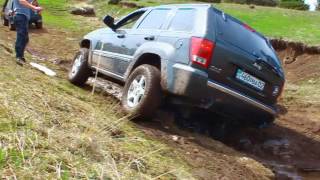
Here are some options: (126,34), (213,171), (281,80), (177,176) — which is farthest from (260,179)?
(126,34)

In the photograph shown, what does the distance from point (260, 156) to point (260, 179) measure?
1.88m

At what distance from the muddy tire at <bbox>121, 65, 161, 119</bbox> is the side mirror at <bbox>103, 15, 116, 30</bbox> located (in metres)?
1.66

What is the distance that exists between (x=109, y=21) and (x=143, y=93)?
7.04ft

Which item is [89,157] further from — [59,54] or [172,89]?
[59,54]

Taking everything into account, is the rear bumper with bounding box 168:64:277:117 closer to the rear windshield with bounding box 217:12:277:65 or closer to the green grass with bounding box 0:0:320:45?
the rear windshield with bounding box 217:12:277:65

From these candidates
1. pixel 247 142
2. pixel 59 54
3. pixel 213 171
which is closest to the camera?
pixel 213 171

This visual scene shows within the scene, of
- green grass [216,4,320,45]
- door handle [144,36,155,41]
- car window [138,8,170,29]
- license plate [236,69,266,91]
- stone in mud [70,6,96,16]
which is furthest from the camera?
stone in mud [70,6,96,16]

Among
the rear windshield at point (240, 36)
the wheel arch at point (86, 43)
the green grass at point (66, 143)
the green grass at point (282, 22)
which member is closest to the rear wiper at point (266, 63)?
the rear windshield at point (240, 36)

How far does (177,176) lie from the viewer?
4980 mm

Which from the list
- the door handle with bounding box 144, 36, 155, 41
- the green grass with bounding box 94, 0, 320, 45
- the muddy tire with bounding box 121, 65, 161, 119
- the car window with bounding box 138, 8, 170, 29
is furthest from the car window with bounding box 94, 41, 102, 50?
the green grass with bounding box 94, 0, 320, 45

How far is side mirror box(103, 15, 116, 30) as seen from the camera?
29.3ft

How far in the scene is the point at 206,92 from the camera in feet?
22.2

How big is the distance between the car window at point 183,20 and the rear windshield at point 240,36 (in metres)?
0.35

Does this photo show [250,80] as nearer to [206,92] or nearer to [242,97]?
[242,97]
